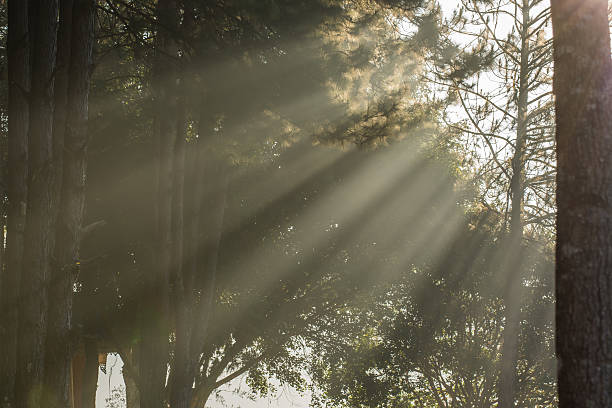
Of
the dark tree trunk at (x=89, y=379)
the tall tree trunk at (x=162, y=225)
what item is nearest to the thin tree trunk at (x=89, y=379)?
the dark tree trunk at (x=89, y=379)

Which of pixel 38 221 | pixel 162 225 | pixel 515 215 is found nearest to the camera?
pixel 38 221

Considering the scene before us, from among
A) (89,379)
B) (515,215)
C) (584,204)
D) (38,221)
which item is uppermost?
(515,215)

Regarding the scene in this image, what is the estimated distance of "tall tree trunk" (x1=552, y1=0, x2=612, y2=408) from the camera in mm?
4004

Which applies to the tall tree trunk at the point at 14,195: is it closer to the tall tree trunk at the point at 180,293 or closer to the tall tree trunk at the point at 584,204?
the tall tree trunk at the point at 180,293

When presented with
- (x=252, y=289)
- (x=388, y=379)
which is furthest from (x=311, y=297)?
(x=388, y=379)

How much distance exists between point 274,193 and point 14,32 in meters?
8.28

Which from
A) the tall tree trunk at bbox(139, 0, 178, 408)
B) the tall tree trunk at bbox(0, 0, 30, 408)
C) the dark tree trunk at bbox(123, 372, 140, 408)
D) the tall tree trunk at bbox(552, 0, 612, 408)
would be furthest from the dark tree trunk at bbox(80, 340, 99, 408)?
the tall tree trunk at bbox(552, 0, 612, 408)

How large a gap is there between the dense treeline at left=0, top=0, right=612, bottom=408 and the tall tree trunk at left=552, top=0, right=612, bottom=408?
0.02m

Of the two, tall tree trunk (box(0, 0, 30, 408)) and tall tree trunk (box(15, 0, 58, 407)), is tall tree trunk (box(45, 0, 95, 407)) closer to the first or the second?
tall tree trunk (box(15, 0, 58, 407))

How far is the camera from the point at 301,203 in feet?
49.8

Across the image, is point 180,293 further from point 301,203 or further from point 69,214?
point 301,203

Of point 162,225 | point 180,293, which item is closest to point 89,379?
point 180,293

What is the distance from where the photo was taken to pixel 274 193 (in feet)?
49.0

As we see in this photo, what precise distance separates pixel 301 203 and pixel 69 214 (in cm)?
845
